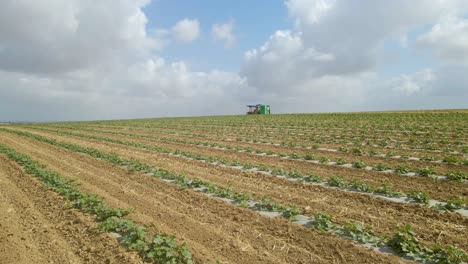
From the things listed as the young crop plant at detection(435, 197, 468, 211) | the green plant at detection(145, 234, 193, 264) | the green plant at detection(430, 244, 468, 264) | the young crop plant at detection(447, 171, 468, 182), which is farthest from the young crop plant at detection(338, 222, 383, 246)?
the young crop plant at detection(447, 171, 468, 182)

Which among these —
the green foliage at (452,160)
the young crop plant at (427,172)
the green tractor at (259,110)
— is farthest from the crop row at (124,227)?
the green tractor at (259,110)

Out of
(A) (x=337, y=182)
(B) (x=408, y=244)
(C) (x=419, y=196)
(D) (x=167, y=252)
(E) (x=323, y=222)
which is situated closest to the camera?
(D) (x=167, y=252)

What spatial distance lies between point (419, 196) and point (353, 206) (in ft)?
5.81

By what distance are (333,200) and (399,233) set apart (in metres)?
2.34

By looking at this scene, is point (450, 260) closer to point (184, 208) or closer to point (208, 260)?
point (208, 260)

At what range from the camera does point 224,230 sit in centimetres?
602

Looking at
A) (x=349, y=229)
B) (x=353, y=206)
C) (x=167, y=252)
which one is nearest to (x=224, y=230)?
(x=167, y=252)

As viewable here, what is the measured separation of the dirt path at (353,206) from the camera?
572cm

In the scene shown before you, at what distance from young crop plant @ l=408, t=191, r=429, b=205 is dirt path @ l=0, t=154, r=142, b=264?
253 inches

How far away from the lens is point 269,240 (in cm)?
554

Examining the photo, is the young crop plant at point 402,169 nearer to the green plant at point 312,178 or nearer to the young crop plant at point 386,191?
the young crop plant at point 386,191

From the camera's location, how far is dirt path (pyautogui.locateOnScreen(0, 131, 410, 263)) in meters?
4.96

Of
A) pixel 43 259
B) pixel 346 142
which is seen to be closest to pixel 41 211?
pixel 43 259

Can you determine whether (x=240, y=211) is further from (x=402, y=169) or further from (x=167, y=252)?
(x=402, y=169)
